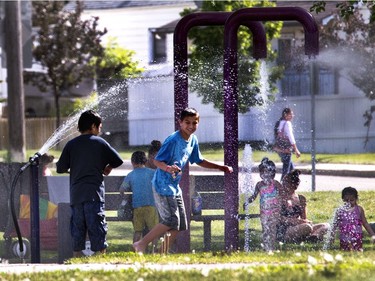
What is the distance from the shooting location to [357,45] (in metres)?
27.9

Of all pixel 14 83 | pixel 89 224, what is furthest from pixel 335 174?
pixel 89 224

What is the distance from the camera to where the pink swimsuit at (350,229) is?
10.7m

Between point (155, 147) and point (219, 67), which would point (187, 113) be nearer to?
point (155, 147)

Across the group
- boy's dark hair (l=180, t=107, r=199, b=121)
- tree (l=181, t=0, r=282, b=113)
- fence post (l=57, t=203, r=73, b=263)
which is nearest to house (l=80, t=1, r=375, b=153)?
tree (l=181, t=0, r=282, b=113)

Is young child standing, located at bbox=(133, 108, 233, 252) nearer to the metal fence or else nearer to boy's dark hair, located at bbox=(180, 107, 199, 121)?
boy's dark hair, located at bbox=(180, 107, 199, 121)

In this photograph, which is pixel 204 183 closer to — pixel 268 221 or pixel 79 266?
pixel 268 221

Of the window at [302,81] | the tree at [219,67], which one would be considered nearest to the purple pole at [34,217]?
the tree at [219,67]

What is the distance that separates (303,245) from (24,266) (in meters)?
3.30

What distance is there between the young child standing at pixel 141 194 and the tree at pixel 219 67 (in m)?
1.47

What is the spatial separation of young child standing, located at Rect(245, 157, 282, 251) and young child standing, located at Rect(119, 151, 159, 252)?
976 mm

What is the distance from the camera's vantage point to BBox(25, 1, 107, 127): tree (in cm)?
3731

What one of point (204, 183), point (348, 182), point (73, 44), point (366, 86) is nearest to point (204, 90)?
point (204, 183)

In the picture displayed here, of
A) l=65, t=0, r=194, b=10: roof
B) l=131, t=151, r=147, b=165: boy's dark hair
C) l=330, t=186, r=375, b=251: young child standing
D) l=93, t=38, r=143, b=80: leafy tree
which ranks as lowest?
l=330, t=186, r=375, b=251: young child standing

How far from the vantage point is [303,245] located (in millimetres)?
11133
